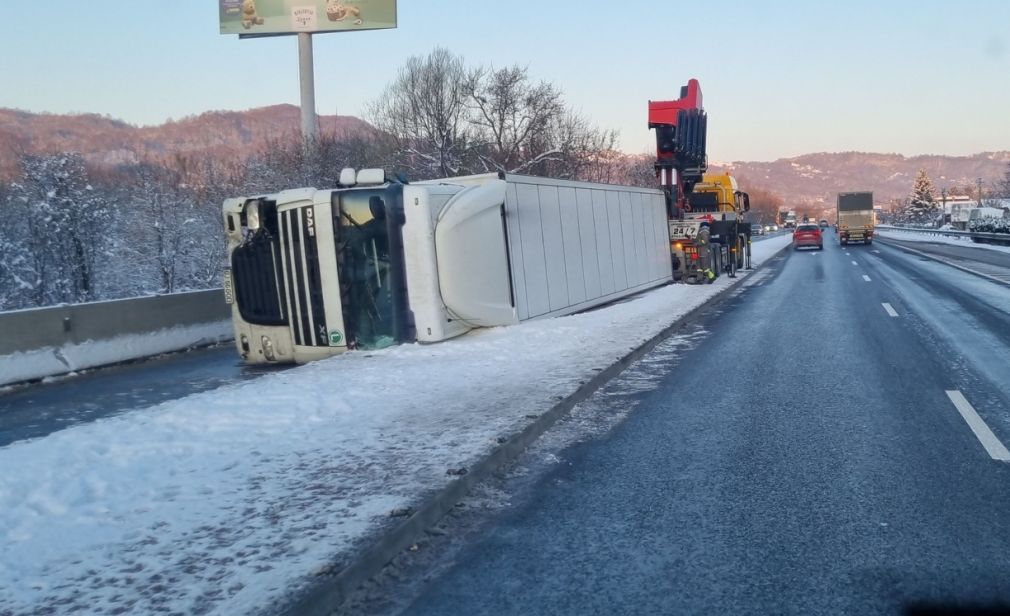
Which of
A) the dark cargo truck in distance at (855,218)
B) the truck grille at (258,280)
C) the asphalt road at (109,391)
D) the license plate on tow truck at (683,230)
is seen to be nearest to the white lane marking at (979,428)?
the asphalt road at (109,391)

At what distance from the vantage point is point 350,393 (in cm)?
875

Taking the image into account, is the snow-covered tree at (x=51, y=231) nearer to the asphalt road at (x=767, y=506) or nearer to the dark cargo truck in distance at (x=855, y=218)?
the asphalt road at (x=767, y=506)

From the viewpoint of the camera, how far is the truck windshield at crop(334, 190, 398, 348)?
1169 centimetres

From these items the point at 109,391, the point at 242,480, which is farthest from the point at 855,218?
the point at 242,480

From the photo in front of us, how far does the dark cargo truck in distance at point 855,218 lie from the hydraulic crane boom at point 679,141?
37.0m

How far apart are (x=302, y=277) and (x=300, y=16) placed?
2193 cm

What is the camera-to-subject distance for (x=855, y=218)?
59812mm

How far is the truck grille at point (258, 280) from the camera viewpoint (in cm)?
1226

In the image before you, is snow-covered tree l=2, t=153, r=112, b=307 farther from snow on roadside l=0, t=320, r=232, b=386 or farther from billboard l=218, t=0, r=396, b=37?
billboard l=218, t=0, r=396, b=37

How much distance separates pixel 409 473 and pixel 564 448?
1.61 metres

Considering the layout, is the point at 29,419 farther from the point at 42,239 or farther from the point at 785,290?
the point at 785,290

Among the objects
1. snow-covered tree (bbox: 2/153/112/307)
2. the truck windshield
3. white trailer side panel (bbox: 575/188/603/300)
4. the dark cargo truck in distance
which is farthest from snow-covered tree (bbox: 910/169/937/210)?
the truck windshield

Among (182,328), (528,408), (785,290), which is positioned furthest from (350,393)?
(785,290)

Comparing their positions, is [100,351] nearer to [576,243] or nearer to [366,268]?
[366,268]
